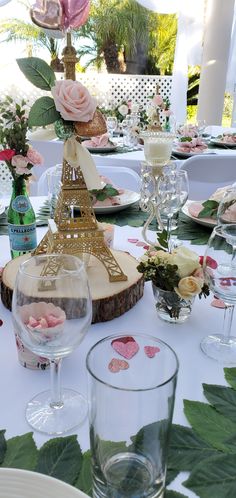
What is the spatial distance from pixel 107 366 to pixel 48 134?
53cm

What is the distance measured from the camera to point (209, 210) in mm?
1242

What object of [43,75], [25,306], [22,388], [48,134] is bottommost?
[22,388]

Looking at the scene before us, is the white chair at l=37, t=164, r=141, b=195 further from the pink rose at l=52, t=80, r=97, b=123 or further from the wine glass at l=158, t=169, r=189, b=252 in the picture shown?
the pink rose at l=52, t=80, r=97, b=123

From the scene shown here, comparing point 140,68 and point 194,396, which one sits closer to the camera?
point 194,396

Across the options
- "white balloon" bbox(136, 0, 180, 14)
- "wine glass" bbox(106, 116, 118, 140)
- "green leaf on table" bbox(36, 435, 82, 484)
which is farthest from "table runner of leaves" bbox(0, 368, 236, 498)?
"white balloon" bbox(136, 0, 180, 14)

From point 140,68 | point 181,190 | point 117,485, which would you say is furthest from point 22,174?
point 140,68

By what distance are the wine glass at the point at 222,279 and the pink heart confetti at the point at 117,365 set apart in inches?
8.8

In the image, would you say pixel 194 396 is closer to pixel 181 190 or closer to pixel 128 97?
pixel 181 190

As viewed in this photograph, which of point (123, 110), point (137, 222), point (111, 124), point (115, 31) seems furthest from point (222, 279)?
point (115, 31)

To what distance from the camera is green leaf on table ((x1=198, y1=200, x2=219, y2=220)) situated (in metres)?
1.24

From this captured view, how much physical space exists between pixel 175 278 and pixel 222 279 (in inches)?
3.2

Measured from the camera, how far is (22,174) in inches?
38.1

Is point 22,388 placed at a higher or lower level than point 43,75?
lower

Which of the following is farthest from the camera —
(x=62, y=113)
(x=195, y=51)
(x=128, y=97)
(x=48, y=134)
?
(x=128, y=97)
